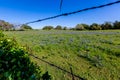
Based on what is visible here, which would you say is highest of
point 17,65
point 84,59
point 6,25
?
point 6,25

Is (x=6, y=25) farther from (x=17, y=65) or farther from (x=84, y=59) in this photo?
(x=84, y=59)

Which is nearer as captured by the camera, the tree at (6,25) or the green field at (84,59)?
the tree at (6,25)

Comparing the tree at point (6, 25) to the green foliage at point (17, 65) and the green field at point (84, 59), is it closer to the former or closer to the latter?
the green foliage at point (17, 65)

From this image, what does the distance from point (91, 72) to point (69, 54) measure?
15.4 ft

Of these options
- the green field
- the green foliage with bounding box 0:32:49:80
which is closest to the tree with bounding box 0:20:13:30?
the green foliage with bounding box 0:32:49:80

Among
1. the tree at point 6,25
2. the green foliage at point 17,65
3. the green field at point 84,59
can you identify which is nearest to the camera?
the green foliage at point 17,65

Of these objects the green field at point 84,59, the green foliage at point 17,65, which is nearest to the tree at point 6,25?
A: the green foliage at point 17,65

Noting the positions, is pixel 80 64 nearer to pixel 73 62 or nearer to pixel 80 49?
pixel 73 62

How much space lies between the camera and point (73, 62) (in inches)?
702

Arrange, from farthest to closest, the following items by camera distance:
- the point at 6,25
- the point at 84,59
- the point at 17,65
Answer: the point at 84,59, the point at 6,25, the point at 17,65

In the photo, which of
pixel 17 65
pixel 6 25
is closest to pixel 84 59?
pixel 6 25

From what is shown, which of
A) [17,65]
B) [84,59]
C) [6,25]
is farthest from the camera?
[84,59]

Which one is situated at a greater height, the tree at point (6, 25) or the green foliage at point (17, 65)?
the tree at point (6, 25)

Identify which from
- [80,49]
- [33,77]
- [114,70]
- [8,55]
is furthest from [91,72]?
[33,77]
